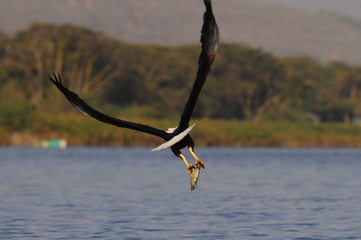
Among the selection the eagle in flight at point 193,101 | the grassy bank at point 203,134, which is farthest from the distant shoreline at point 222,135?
the eagle in flight at point 193,101

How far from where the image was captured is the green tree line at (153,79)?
131 metres

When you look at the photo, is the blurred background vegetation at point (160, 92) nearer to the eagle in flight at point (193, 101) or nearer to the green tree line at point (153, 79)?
the green tree line at point (153, 79)

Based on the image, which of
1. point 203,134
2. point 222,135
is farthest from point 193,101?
point 222,135

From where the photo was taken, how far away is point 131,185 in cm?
4516

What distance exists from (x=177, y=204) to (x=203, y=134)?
74.6m

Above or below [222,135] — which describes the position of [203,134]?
below

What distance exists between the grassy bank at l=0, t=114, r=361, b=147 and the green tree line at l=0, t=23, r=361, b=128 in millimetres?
11392

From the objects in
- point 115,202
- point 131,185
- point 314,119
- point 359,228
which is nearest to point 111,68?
point 314,119

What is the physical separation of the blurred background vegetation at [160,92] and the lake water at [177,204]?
1825 inches

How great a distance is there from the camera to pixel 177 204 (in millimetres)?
34125

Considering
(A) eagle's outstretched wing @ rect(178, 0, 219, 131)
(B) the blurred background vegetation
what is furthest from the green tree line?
(A) eagle's outstretched wing @ rect(178, 0, 219, 131)

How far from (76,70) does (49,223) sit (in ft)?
357

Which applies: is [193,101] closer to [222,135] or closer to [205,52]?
[205,52]

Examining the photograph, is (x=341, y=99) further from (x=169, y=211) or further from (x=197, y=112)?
(x=169, y=211)
